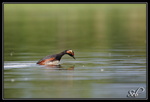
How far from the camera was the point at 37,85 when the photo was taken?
47.3 feet

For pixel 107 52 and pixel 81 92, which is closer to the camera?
pixel 81 92

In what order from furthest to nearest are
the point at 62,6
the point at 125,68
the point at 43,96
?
1. the point at 62,6
2. the point at 125,68
3. the point at 43,96

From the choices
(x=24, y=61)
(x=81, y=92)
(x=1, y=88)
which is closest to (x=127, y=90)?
(x=81, y=92)

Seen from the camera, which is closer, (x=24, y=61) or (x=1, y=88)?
(x=1, y=88)

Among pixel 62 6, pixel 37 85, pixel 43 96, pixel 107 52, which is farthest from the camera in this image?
pixel 62 6

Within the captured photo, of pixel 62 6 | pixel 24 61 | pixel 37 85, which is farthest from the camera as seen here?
pixel 62 6

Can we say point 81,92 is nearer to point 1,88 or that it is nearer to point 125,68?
point 1,88

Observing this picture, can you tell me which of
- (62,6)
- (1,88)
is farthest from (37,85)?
(62,6)

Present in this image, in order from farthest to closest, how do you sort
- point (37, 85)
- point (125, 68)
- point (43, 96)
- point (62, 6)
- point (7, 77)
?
point (62, 6) < point (125, 68) < point (7, 77) < point (37, 85) < point (43, 96)

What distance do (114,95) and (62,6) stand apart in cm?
7686

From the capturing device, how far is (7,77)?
610 inches

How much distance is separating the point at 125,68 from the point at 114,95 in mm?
4091

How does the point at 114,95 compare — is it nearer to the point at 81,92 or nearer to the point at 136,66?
the point at 81,92

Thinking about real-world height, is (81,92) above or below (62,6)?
below
